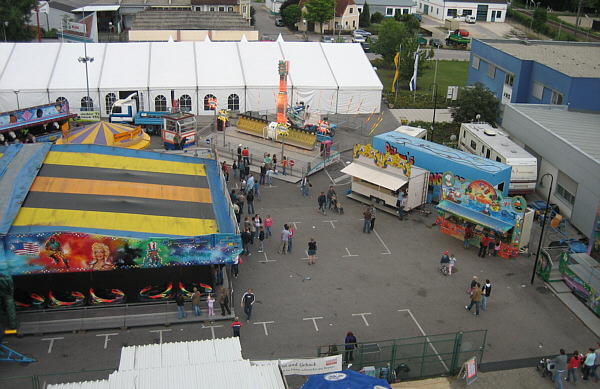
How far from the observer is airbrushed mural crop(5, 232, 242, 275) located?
20047 mm

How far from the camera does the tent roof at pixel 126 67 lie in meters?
41.3

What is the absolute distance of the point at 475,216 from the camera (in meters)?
27.5

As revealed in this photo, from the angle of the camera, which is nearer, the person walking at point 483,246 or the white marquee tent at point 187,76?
the person walking at point 483,246

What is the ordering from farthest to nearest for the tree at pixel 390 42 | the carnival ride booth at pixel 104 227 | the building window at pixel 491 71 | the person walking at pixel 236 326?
the tree at pixel 390 42 → the building window at pixel 491 71 → the carnival ride booth at pixel 104 227 → the person walking at pixel 236 326

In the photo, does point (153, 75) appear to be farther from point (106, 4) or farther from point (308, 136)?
point (106, 4)

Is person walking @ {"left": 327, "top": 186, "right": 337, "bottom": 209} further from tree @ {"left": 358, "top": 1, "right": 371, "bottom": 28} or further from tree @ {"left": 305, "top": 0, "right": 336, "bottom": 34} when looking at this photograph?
tree @ {"left": 358, "top": 1, "right": 371, "bottom": 28}

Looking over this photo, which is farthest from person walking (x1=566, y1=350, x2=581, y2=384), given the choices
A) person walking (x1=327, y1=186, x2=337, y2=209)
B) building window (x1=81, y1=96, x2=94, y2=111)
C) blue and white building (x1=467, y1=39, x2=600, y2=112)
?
building window (x1=81, y1=96, x2=94, y2=111)

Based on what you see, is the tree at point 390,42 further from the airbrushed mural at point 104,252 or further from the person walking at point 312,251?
the airbrushed mural at point 104,252

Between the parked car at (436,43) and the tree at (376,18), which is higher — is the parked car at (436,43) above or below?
below

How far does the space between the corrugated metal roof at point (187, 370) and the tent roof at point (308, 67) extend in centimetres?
3116

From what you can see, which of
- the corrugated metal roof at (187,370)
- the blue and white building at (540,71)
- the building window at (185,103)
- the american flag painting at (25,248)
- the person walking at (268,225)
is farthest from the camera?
the building window at (185,103)

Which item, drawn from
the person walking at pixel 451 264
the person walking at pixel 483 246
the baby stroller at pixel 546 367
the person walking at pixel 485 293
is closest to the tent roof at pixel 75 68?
the person walking at pixel 451 264

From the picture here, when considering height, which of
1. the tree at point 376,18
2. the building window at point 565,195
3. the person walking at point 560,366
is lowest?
the person walking at point 560,366

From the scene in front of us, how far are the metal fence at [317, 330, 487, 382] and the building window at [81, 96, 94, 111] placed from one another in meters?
27.8
